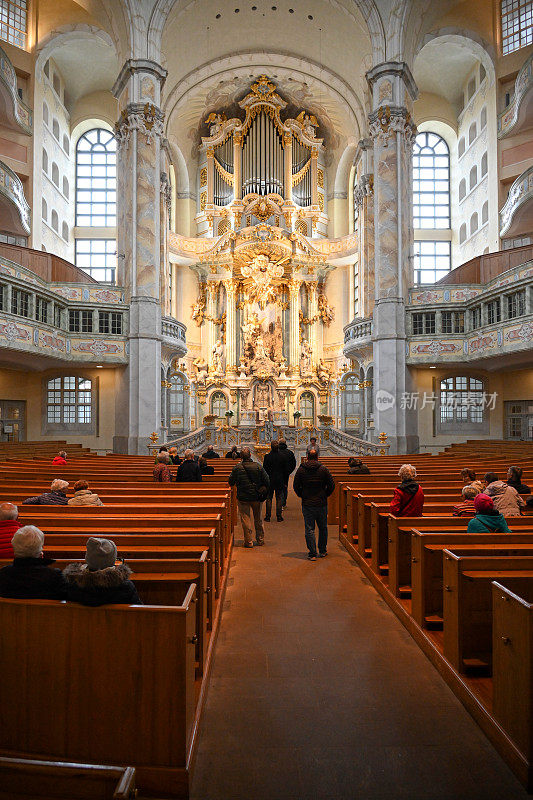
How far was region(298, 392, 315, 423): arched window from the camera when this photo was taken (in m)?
31.8

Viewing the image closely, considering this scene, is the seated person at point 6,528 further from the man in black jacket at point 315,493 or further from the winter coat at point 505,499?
the winter coat at point 505,499

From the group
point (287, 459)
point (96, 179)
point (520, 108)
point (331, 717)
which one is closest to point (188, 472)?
point (287, 459)

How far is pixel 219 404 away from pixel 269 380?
319cm

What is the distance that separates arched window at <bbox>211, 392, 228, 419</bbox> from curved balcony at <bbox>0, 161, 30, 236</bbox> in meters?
13.1

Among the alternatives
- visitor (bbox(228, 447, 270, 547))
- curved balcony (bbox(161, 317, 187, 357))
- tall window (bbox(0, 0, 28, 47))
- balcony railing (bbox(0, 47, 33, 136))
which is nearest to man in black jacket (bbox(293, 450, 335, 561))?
visitor (bbox(228, 447, 270, 547))

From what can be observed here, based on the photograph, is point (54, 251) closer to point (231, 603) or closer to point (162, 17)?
point (162, 17)

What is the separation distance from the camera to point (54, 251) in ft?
90.2

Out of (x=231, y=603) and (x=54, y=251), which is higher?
(x=54, y=251)

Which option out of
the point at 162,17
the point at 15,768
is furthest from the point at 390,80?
the point at 15,768

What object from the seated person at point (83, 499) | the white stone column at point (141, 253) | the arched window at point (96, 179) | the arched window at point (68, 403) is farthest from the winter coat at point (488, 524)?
the arched window at point (96, 179)

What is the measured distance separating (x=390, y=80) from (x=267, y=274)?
12928 mm

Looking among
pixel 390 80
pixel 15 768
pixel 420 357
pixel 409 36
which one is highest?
pixel 409 36

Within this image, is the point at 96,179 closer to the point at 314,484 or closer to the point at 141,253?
the point at 141,253

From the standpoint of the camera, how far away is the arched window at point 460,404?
22.5 m
